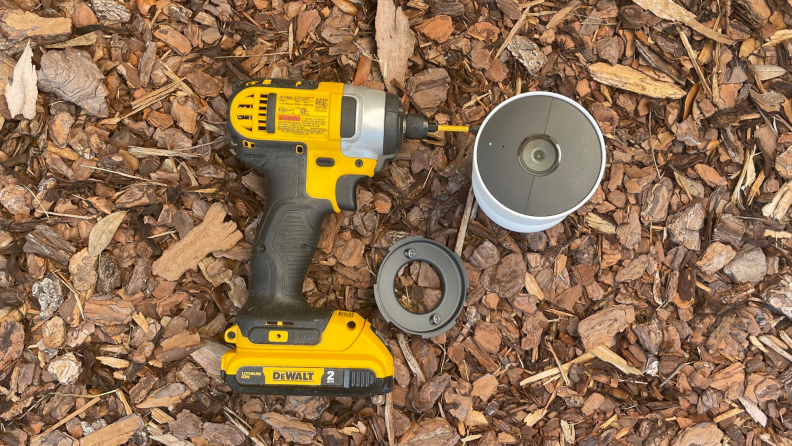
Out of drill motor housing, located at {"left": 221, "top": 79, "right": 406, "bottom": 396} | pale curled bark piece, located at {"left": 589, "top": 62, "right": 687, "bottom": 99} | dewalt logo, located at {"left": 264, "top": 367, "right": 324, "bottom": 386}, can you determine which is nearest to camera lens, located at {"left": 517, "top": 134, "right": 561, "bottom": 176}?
drill motor housing, located at {"left": 221, "top": 79, "right": 406, "bottom": 396}

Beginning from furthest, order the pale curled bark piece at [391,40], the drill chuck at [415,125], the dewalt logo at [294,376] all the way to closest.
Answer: the pale curled bark piece at [391,40] → the drill chuck at [415,125] → the dewalt logo at [294,376]

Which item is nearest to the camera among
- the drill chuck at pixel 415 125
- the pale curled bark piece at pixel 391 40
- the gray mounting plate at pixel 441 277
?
the drill chuck at pixel 415 125

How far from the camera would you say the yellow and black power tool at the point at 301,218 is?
66.9 inches

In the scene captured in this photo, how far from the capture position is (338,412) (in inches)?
76.8

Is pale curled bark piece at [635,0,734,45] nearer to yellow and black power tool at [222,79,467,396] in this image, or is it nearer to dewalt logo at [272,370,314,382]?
yellow and black power tool at [222,79,467,396]

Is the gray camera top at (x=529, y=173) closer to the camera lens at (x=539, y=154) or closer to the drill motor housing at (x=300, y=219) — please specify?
the camera lens at (x=539, y=154)

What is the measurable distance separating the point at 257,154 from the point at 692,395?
1.97m

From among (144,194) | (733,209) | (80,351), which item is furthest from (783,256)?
(80,351)

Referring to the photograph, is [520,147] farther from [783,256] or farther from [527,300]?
[783,256]

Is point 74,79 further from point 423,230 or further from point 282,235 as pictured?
point 423,230

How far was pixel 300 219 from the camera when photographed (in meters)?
1.76

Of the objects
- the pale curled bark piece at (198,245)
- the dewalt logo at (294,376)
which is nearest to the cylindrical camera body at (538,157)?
the dewalt logo at (294,376)

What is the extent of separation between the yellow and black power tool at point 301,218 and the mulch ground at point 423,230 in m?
0.23

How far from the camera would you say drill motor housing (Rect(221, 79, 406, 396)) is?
1.70m
